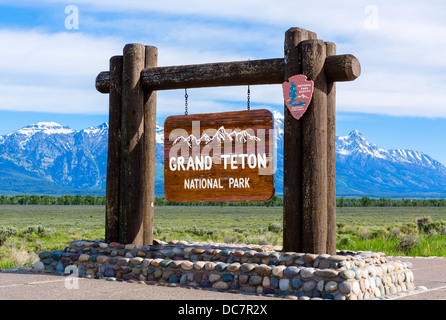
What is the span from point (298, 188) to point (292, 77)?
1.72 metres

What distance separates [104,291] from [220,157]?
2.99m

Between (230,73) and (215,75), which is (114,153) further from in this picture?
(230,73)

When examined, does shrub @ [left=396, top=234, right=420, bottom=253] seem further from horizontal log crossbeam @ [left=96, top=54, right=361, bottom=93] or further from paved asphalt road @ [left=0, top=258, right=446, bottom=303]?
horizontal log crossbeam @ [left=96, top=54, right=361, bottom=93]

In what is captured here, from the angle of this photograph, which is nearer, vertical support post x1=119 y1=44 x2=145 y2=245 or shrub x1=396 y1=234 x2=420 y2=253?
vertical support post x1=119 y1=44 x2=145 y2=245

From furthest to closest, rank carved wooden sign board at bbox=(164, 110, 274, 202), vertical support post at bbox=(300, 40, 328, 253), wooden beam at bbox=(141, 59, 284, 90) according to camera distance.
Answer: carved wooden sign board at bbox=(164, 110, 274, 202) → wooden beam at bbox=(141, 59, 284, 90) → vertical support post at bbox=(300, 40, 328, 253)

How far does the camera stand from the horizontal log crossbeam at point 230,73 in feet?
31.7

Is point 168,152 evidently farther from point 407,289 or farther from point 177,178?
point 407,289

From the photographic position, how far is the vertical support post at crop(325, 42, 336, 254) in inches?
396

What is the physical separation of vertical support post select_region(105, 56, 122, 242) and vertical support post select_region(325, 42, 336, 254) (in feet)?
12.6

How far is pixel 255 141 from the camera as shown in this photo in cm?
1048

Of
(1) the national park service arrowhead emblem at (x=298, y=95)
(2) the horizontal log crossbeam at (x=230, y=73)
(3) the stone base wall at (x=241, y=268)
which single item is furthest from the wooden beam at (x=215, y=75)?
(3) the stone base wall at (x=241, y=268)

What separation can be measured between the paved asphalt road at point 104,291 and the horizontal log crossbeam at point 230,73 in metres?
3.46

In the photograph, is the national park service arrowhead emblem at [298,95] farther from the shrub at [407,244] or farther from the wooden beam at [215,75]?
Answer: the shrub at [407,244]

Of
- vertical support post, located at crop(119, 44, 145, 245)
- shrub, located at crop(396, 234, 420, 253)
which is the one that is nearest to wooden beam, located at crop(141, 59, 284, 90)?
vertical support post, located at crop(119, 44, 145, 245)
